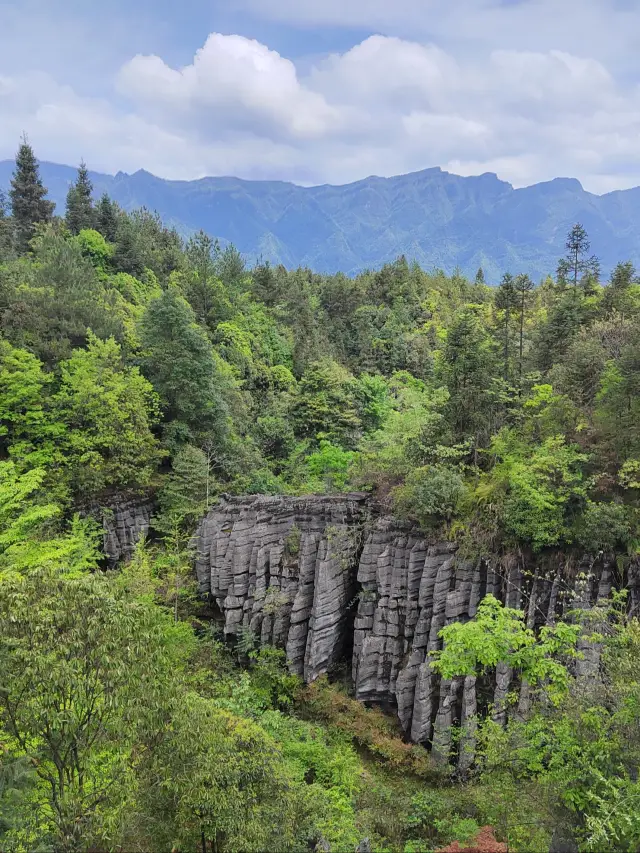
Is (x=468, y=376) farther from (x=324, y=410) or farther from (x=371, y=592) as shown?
(x=324, y=410)

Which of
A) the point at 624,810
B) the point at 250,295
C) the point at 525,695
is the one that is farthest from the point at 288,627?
the point at 250,295

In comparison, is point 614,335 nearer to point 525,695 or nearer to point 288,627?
point 525,695

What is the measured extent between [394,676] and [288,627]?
4080 millimetres

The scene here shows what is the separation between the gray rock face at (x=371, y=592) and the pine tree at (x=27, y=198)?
119ft

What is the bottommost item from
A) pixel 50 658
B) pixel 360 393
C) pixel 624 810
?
pixel 624 810

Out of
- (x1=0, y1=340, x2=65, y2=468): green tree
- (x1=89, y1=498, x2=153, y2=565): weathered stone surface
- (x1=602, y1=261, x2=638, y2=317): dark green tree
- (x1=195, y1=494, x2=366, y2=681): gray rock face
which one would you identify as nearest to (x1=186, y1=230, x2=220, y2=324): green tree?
(x1=0, y1=340, x2=65, y2=468): green tree

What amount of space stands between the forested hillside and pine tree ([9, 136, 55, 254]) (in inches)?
21.0

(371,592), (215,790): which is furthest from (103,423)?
(215,790)

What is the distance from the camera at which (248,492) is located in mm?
26469

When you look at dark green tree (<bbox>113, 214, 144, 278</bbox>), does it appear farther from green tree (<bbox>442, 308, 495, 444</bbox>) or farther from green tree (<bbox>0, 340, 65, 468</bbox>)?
green tree (<bbox>442, 308, 495, 444</bbox>)

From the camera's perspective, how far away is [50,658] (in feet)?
22.3

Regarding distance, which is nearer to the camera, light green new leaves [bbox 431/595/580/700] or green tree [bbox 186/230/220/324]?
light green new leaves [bbox 431/595/580/700]

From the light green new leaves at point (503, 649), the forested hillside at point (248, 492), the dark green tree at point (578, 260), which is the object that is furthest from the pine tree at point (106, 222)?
the light green new leaves at point (503, 649)

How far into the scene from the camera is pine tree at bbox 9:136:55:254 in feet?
141
